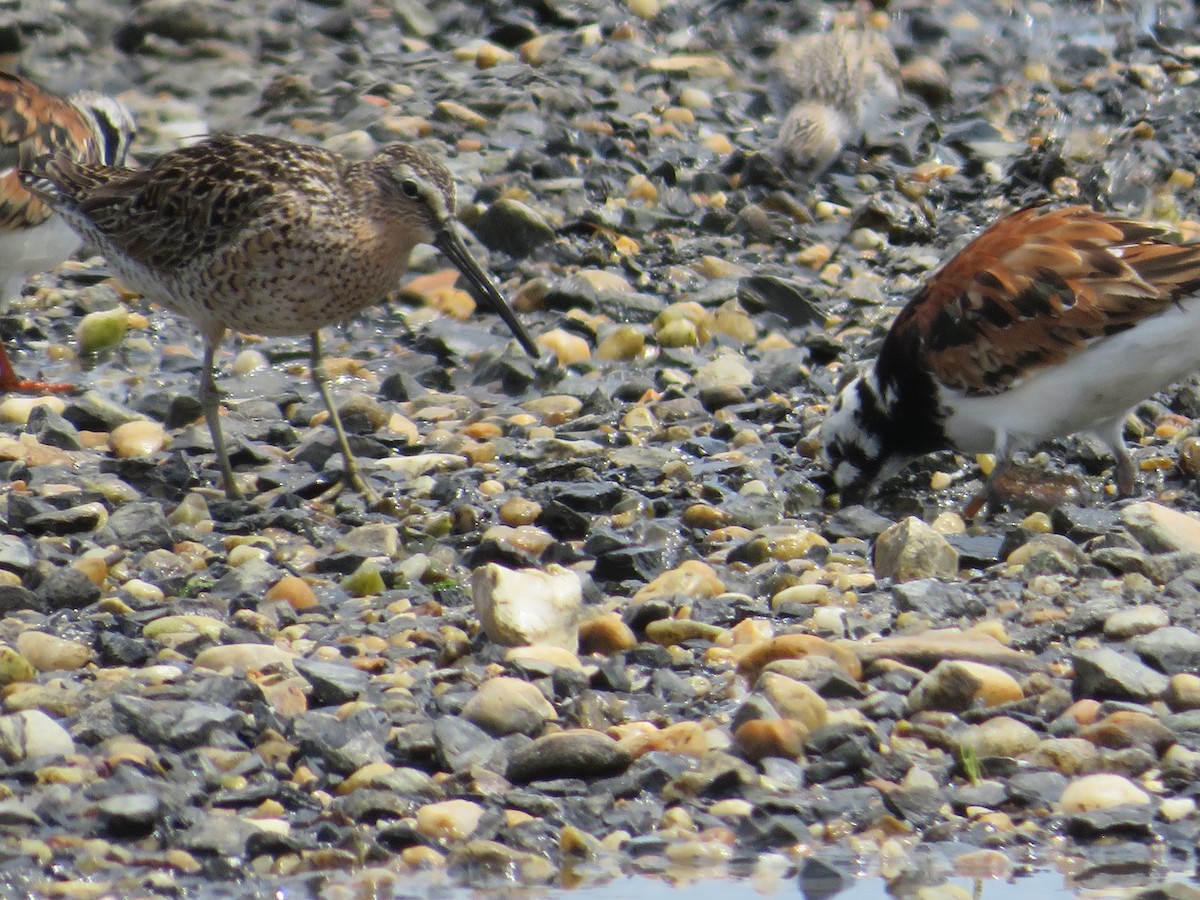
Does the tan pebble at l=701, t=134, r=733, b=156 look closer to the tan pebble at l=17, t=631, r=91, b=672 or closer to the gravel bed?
the gravel bed

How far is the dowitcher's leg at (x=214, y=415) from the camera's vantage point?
21.9ft

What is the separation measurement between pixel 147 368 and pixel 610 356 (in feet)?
7.03

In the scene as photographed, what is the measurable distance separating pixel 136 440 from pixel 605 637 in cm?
280

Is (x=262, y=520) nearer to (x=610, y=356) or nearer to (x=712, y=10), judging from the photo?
(x=610, y=356)

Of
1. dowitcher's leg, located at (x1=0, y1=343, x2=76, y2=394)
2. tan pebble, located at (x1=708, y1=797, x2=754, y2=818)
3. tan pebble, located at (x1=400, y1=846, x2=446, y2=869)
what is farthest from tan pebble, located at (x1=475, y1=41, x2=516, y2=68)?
tan pebble, located at (x1=400, y1=846, x2=446, y2=869)

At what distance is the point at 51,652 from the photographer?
5.05m

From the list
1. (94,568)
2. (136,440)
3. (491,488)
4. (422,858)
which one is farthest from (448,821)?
(136,440)

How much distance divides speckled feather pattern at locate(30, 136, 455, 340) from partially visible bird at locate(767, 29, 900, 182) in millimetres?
3709

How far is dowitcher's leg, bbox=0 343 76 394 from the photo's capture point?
795 cm

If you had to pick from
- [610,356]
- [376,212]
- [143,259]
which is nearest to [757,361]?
[610,356]

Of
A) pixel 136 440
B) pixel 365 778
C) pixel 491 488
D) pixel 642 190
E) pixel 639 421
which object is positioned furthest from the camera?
pixel 642 190

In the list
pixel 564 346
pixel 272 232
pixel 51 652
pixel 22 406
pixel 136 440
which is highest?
pixel 272 232

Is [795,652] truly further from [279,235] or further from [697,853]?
[279,235]

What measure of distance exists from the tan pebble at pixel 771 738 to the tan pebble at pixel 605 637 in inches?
30.2
